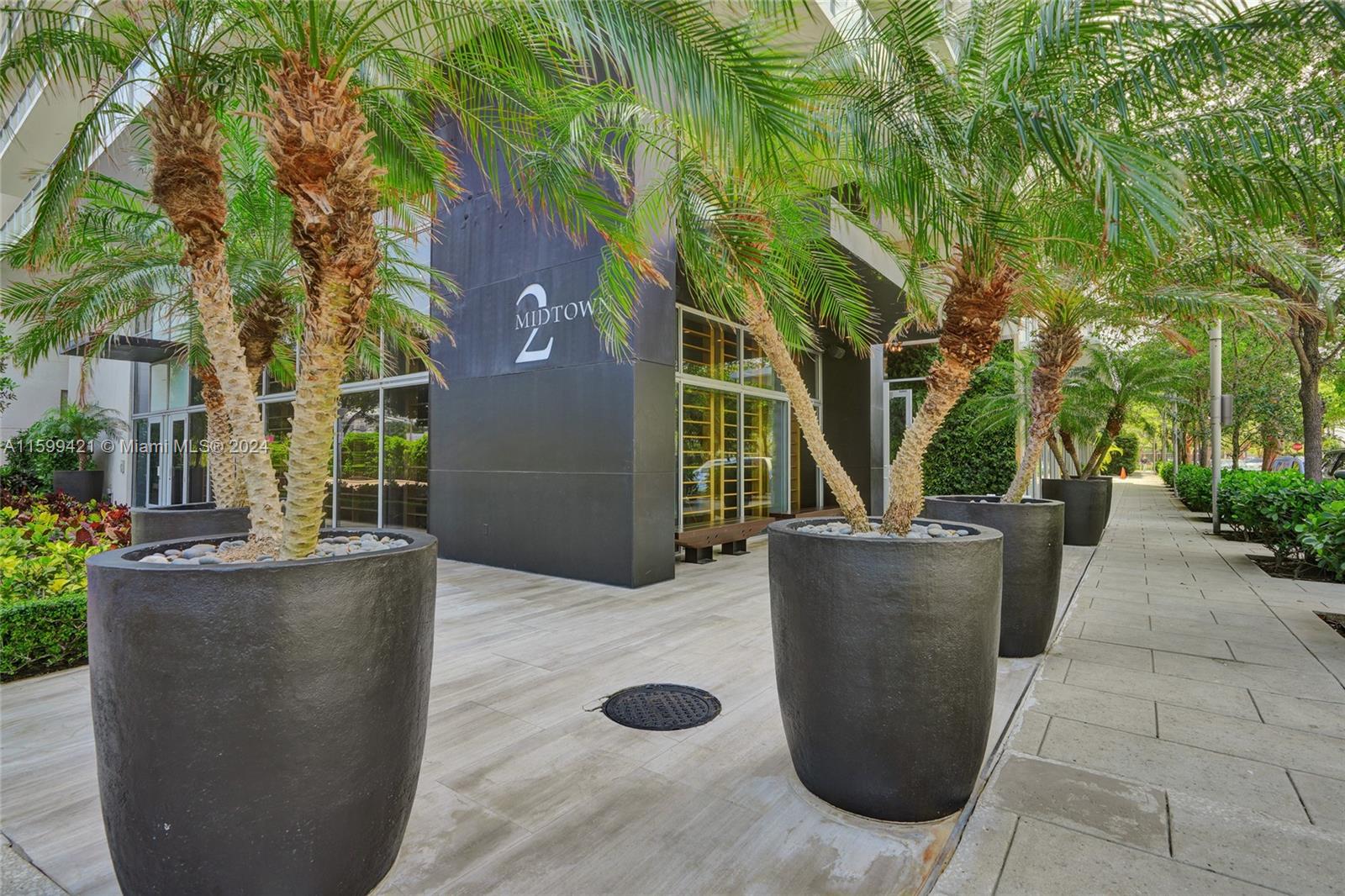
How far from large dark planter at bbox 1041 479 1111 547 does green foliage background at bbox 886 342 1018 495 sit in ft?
3.54

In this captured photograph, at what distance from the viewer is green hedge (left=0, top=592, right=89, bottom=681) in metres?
3.85

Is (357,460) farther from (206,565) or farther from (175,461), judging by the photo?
(206,565)

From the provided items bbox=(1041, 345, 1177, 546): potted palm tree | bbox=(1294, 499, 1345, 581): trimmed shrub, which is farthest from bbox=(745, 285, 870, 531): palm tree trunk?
bbox=(1041, 345, 1177, 546): potted palm tree

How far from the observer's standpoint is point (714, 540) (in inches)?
318

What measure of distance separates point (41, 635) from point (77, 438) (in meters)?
14.7

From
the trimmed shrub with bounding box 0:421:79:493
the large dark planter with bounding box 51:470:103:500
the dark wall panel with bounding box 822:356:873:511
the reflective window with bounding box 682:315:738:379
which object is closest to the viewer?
the reflective window with bounding box 682:315:738:379

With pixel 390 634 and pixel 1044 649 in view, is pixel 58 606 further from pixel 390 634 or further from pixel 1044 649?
pixel 1044 649

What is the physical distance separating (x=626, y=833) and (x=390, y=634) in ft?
3.79

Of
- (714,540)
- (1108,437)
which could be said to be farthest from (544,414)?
(1108,437)

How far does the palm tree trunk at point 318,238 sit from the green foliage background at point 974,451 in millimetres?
10250

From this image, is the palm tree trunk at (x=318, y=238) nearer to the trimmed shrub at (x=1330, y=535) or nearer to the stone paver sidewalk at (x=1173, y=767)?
the stone paver sidewalk at (x=1173, y=767)

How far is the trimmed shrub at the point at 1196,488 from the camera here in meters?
14.7

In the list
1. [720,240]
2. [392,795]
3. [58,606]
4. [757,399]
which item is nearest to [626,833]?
[392,795]

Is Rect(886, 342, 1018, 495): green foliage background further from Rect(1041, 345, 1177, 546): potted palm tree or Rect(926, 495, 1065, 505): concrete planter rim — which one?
Rect(926, 495, 1065, 505): concrete planter rim
